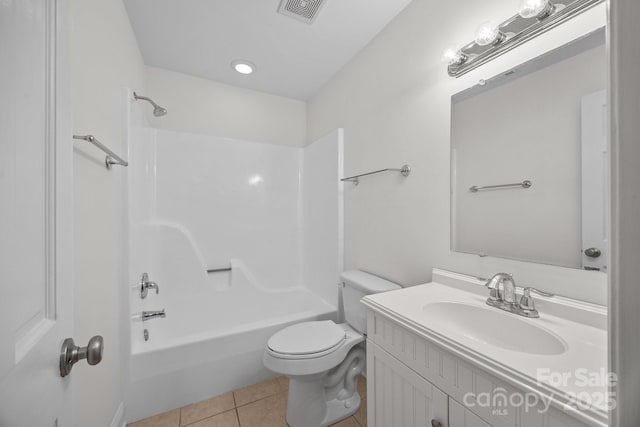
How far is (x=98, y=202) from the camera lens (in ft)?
3.65

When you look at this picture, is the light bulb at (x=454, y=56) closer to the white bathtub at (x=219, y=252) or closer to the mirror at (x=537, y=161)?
the mirror at (x=537, y=161)

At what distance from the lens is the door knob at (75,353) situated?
51cm

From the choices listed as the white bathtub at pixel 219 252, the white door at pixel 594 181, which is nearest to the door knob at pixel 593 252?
the white door at pixel 594 181

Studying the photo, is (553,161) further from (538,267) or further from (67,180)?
(67,180)

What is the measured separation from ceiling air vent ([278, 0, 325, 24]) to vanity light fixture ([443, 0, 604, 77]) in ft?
2.63

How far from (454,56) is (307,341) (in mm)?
1620

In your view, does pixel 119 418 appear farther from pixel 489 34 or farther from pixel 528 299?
pixel 489 34

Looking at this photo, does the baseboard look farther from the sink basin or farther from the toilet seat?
the sink basin

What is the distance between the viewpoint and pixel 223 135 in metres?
2.37

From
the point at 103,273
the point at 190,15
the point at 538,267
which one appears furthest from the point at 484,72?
the point at 103,273

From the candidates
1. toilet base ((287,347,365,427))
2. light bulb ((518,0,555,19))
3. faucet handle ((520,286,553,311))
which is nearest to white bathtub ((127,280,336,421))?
toilet base ((287,347,365,427))

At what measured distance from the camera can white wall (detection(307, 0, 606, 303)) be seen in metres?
0.97

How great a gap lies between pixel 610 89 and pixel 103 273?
5.43 feet

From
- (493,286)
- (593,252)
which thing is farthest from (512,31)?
(493,286)
